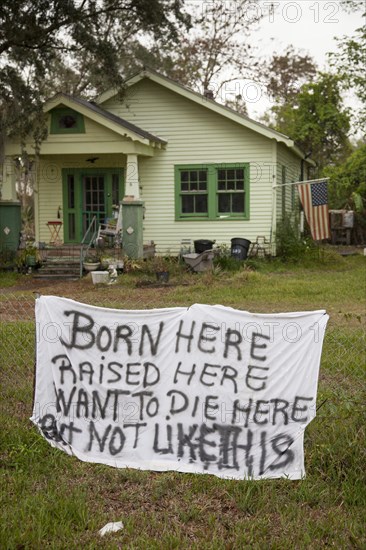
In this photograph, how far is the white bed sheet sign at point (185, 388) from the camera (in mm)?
4438

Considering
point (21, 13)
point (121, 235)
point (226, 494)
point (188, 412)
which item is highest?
point (21, 13)

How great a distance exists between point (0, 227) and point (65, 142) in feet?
10.3

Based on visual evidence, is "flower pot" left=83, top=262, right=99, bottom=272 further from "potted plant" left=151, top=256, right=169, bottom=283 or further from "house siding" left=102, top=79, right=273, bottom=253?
"house siding" left=102, top=79, right=273, bottom=253

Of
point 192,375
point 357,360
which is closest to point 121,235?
point 357,360

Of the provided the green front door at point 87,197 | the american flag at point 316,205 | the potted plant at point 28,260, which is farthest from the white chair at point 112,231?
the american flag at point 316,205

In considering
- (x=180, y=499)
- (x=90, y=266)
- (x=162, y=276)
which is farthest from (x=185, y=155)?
(x=180, y=499)

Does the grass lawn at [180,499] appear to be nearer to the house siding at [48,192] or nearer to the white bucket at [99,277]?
the white bucket at [99,277]

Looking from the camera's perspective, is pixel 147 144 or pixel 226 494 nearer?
pixel 226 494

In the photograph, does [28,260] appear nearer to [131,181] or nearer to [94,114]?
[131,181]

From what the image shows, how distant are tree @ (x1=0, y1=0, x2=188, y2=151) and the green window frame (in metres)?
0.56

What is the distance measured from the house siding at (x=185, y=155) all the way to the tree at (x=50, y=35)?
1.73 meters

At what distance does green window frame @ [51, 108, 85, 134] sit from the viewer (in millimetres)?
17891

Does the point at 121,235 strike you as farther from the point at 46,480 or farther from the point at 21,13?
the point at 46,480

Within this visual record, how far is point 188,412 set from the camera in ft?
15.0
